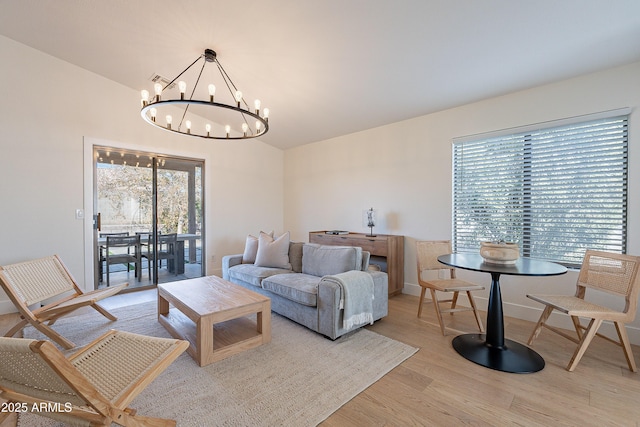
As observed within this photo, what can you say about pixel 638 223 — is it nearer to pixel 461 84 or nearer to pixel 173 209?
pixel 461 84

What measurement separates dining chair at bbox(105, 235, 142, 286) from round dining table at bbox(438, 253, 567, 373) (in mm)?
4444

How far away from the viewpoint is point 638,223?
8.29 ft

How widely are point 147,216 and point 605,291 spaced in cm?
562

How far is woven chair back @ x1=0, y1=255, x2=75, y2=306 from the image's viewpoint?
2473 mm

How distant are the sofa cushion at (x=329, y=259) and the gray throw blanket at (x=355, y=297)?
0.20m

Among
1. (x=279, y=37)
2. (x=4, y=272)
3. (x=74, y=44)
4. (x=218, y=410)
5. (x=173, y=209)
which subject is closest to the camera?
(x=218, y=410)

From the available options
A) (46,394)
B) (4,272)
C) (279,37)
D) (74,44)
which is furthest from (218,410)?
(74,44)

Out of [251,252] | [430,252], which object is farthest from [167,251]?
[430,252]

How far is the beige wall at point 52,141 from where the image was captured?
10.8 feet

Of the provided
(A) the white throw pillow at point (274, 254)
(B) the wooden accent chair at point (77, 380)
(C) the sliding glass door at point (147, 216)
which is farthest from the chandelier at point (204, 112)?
(B) the wooden accent chair at point (77, 380)

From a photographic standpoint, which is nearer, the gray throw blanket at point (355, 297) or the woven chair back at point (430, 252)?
the gray throw blanket at point (355, 297)

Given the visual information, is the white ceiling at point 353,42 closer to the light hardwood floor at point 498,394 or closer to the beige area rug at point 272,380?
the light hardwood floor at point 498,394

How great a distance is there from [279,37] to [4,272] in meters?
3.35

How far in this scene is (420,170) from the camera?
12.9 feet
